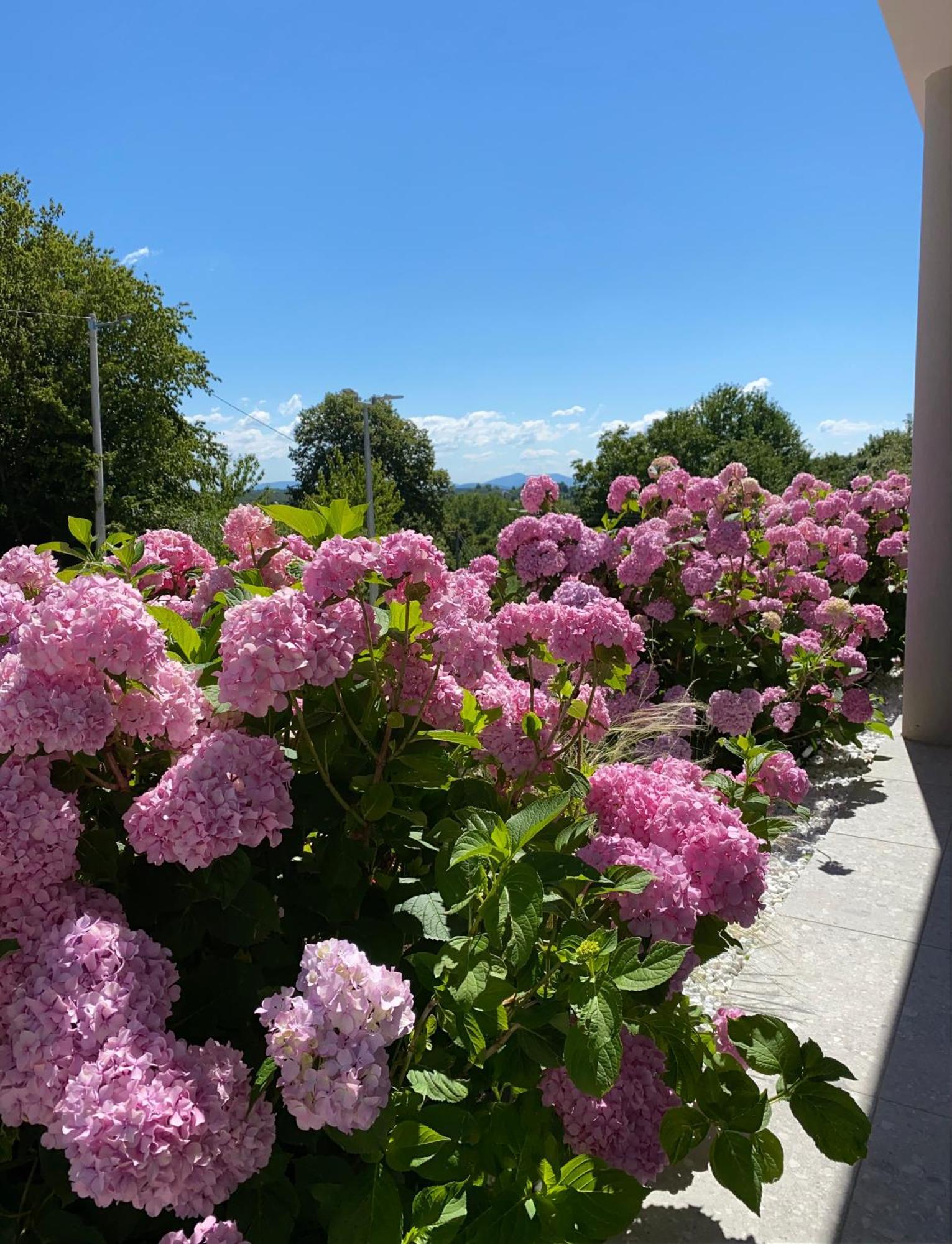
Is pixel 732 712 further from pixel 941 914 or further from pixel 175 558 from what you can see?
pixel 175 558

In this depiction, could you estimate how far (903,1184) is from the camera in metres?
1.62

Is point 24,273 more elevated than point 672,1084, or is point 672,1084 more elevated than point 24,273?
point 24,273

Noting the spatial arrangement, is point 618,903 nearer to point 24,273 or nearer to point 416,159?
point 24,273

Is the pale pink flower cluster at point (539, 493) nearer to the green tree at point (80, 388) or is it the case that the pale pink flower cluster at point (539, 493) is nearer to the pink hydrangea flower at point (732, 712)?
the pink hydrangea flower at point (732, 712)

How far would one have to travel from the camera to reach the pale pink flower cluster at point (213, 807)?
944 mm

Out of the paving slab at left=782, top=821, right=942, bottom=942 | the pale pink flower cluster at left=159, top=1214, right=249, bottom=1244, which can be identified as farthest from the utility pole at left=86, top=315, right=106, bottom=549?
the pale pink flower cluster at left=159, top=1214, right=249, bottom=1244

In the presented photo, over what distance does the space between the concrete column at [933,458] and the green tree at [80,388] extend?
21827mm

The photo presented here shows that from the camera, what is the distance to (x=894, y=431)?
35094 millimetres

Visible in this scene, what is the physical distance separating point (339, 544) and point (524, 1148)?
0.81m

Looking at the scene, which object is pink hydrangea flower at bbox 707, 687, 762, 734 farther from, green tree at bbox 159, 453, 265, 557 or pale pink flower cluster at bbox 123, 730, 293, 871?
green tree at bbox 159, 453, 265, 557

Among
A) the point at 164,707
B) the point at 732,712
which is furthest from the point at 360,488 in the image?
Answer: the point at 164,707

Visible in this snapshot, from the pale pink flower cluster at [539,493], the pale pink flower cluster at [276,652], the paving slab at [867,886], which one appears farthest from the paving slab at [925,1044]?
the pale pink flower cluster at [539,493]

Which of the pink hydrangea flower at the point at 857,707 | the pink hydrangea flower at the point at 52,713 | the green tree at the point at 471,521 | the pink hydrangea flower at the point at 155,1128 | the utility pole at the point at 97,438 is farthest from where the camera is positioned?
the green tree at the point at 471,521

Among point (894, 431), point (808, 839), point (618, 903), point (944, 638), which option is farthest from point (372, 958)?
point (894, 431)
